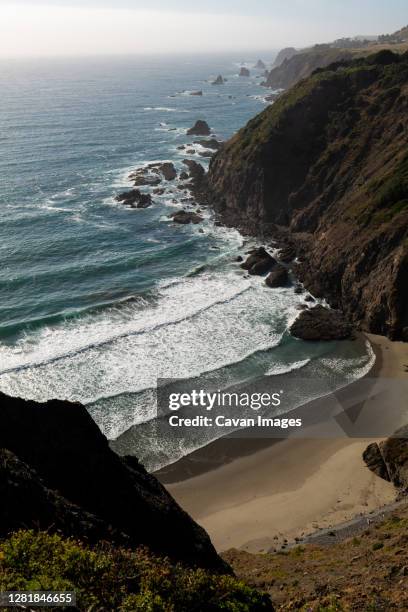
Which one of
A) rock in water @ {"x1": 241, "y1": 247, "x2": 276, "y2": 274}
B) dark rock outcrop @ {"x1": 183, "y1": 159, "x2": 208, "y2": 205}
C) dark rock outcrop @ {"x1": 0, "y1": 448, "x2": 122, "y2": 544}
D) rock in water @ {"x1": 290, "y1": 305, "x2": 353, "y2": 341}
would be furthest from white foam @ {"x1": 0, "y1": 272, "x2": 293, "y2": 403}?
dark rock outcrop @ {"x1": 183, "y1": 159, "x2": 208, "y2": 205}

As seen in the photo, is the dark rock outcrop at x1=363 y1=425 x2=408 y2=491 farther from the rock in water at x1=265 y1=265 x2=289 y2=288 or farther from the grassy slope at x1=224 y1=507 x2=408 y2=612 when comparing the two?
the rock in water at x1=265 y1=265 x2=289 y2=288

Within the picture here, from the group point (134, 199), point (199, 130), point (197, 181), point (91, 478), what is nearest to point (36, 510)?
point (91, 478)

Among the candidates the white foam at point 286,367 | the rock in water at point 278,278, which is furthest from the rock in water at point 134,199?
the white foam at point 286,367

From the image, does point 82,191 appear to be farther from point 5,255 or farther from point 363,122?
point 363,122

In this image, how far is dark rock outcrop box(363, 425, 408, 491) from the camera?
29250mm

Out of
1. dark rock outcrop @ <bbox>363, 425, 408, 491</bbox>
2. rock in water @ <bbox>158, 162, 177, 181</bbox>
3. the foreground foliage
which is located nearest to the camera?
the foreground foliage

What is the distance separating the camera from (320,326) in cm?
4575

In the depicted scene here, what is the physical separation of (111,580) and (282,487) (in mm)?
19655

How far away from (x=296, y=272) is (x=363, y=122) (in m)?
27.5

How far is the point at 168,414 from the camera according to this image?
36.7 m

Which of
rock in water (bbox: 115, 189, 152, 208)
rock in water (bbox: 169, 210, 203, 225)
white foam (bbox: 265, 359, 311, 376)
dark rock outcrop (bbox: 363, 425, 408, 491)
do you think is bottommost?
dark rock outcrop (bbox: 363, 425, 408, 491)

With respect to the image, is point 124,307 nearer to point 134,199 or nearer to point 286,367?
point 286,367

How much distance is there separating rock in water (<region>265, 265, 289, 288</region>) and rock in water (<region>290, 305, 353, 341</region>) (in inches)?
280

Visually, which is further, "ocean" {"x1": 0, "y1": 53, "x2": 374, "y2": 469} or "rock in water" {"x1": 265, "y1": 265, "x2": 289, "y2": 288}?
"rock in water" {"x1": 265, "y1": 265, "x2": 289, "y2": 288}
